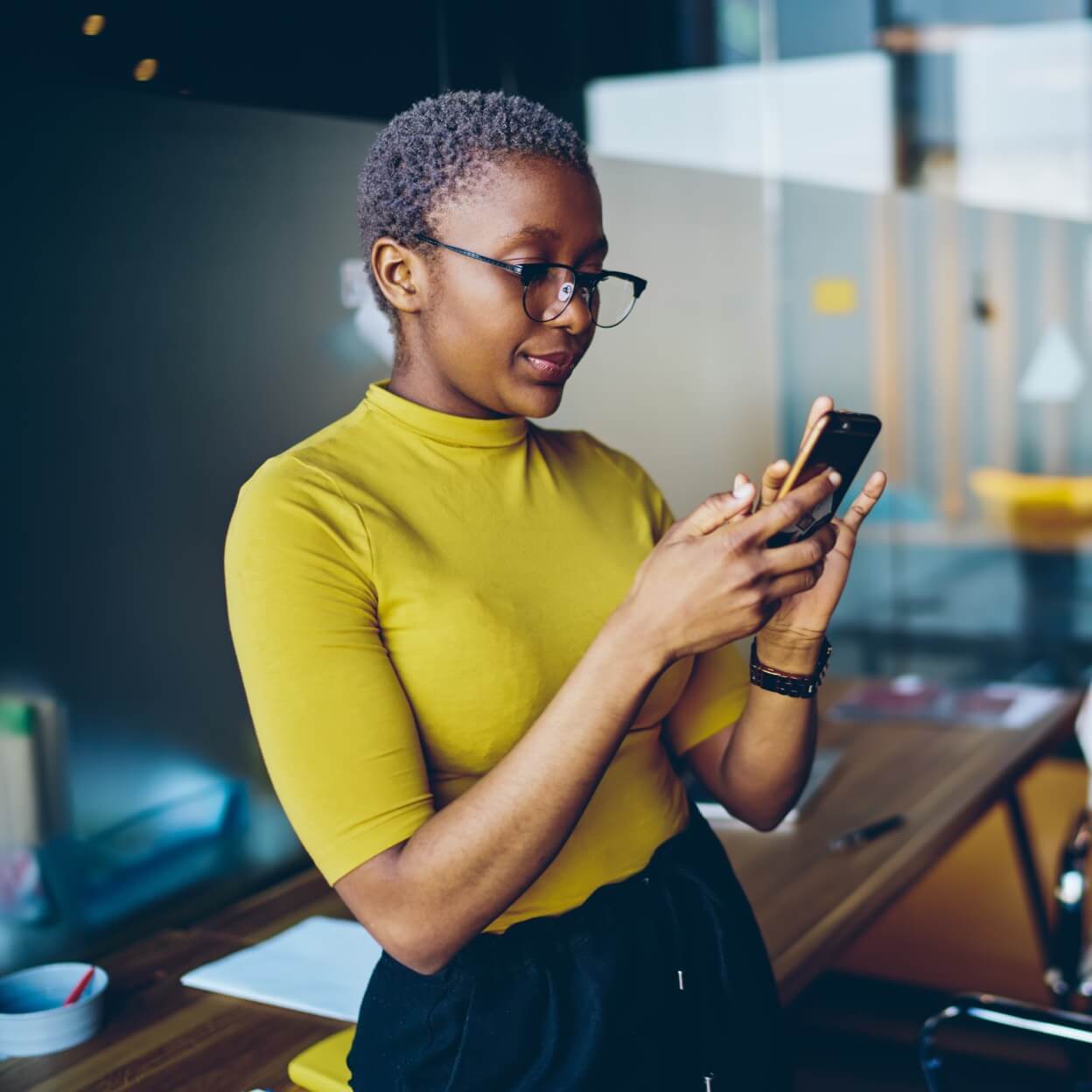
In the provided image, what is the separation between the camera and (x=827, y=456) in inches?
40.5

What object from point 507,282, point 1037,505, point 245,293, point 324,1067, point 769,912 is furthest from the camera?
point 1037,505

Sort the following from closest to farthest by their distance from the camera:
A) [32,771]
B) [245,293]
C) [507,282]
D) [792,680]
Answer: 1. [507,282]
2. [792,680]
3. [32,771]
4. [245,293]

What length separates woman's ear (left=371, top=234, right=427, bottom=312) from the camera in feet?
3.59

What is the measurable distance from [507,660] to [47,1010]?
0.70 m

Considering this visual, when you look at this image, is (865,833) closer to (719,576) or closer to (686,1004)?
(686,1004)

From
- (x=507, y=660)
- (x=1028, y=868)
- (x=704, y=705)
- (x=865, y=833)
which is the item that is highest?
(x=507, y=660)

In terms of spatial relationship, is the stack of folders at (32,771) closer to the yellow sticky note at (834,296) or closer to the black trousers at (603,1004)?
the black trousers at (603,1004)

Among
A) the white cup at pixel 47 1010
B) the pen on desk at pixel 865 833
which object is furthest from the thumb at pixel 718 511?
the pen on desk at pixel 865 833

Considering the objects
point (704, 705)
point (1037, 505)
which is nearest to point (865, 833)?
point (704, 705)

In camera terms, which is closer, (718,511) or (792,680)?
(718,511)

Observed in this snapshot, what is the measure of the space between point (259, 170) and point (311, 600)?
958 mm

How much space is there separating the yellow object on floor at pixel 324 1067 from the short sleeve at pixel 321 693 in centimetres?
39

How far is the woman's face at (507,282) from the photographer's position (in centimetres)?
105

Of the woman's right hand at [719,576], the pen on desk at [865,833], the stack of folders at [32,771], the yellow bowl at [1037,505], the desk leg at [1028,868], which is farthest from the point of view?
the yellow bowl at [1037,505]
